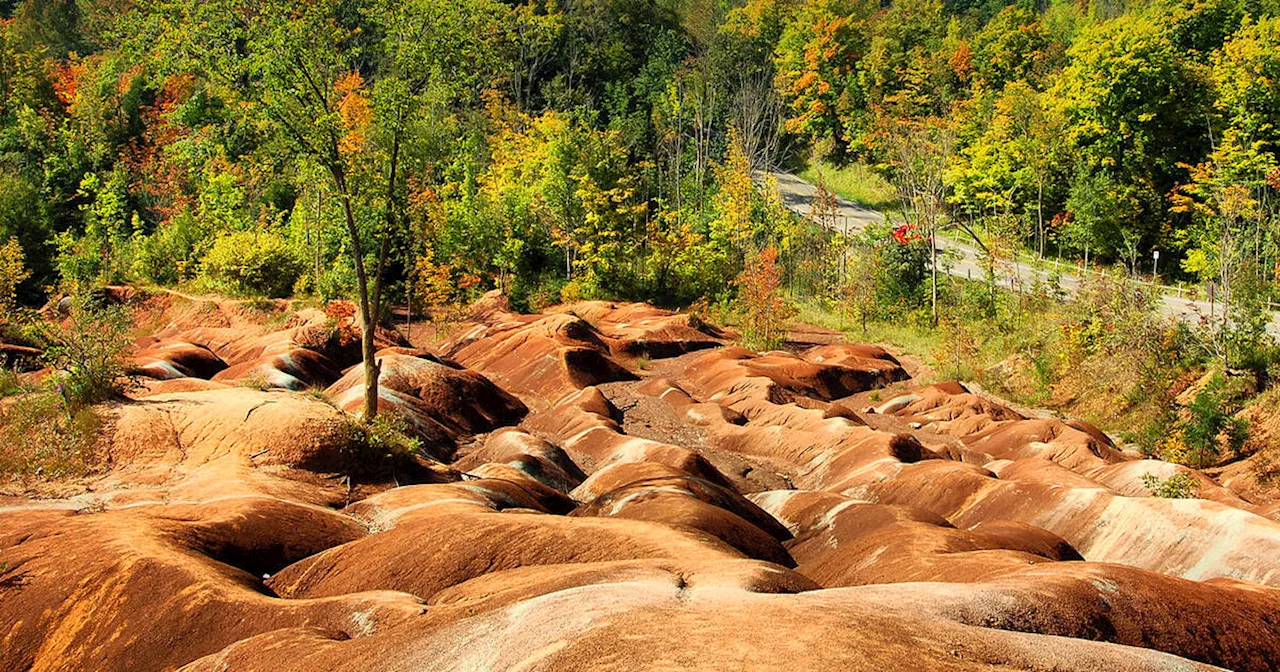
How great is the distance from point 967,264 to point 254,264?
37534 millimetres

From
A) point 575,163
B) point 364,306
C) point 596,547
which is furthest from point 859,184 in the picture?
point 596,547

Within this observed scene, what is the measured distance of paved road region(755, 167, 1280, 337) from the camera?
37.0m

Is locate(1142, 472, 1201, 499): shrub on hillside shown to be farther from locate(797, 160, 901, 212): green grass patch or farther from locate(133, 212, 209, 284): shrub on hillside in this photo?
locate(797, 160, 901, 212): green grass patch

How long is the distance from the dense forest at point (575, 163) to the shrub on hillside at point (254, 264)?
0.11 meters

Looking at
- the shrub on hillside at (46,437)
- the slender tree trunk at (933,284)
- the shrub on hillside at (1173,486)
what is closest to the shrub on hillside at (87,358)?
the shrub on hillside at (46,437)

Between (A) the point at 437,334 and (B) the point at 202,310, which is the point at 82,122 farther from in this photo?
(A) the point at 437,334

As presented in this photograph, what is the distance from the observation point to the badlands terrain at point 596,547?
620 cm

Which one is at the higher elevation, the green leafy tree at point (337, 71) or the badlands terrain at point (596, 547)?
the green leafy tree at point (337, 71)

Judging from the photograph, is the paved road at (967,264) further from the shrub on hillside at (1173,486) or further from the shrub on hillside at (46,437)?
the shrub on hillside at (46,437)

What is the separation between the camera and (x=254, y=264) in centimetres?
4031

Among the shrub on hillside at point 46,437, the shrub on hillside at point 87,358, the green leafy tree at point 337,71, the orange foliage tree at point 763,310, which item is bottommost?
the orange foliage tree at point 763,310

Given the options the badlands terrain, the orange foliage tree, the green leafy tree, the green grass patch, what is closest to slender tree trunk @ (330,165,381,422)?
the green leafy tree

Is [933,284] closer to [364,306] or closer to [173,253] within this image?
[364,306]

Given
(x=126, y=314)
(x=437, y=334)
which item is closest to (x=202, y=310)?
(x=437, y=334)
